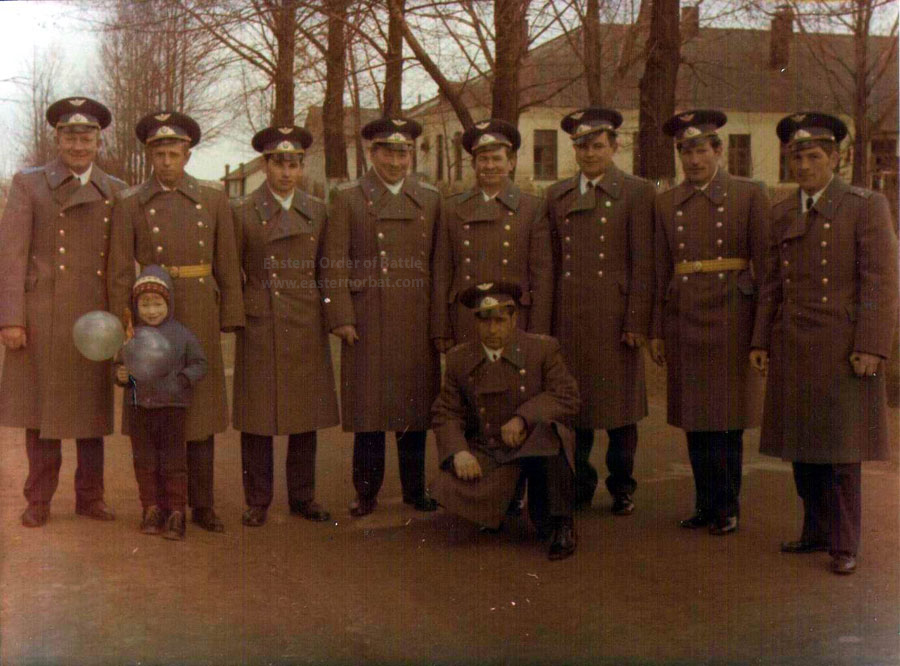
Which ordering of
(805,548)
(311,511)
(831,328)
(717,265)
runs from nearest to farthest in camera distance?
(831,328) → (805,548) → (717,265) → (311,511)

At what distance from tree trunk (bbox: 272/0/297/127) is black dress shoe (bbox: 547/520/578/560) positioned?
6.05 meters

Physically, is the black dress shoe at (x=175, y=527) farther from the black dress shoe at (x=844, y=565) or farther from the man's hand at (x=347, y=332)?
the black dress shoe at (x=844, y=565)

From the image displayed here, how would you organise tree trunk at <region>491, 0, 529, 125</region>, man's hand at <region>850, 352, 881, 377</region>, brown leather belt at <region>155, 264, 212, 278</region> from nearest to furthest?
1. man's hand at <region>850, 352, 881, 377</region>
2. brown leather belt at <region>155, 264, 212, 278</region>
3. tree trunk at <region>491, 0, 529, 125</region>

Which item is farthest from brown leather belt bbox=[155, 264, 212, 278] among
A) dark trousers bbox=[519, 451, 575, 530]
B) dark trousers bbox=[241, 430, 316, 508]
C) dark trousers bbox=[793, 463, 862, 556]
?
dark trousers bbox=[793, 463, 862, 556]

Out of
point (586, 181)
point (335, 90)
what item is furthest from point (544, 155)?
point (586, 181)

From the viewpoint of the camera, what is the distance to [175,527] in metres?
5.33

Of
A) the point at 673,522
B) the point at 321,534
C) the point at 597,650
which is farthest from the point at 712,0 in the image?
the point at 597,650

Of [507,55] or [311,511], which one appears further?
[507,55]

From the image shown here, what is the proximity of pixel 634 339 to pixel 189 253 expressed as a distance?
240 centimetres

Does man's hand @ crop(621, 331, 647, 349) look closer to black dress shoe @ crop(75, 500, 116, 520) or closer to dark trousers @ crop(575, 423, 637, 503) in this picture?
dark trousers @ crop(575, 423, 637, 503)

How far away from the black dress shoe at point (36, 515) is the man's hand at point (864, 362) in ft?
13.1

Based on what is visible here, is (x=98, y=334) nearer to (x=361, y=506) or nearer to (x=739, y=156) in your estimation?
(x=361, y=506)

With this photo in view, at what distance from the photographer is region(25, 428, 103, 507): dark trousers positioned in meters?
5.51

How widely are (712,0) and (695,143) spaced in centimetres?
725
